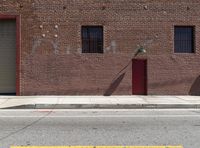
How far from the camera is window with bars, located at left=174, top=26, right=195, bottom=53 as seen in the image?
A: 22.9 metres

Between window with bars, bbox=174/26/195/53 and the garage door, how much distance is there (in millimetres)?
9658

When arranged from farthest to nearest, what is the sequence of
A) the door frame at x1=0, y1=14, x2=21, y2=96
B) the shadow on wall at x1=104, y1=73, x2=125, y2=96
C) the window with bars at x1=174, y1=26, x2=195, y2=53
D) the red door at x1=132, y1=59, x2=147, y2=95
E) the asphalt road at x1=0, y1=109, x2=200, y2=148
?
the window with bars at x1=174, y1=26, x2=195, y2=53
the red door at x1=132, y1=59, x2=147, y2=95
the shadow on wall at x1=104, y1=73, x2=125, y2=96
the door frame at x1=0, y1=14, x2=21, y2=96
the asphalt road at x1=0, y1=109, x2=200, y2=148

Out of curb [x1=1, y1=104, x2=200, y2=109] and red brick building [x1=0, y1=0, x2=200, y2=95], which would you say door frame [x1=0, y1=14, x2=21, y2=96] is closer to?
red brick building [x1=0, y1=0, x2=200, y2=95]

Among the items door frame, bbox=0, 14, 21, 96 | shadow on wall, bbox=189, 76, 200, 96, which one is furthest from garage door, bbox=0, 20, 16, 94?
shadow on wall, bbox=189, 76, 200, 96

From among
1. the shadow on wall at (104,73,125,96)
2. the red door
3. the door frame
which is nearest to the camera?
the door frame

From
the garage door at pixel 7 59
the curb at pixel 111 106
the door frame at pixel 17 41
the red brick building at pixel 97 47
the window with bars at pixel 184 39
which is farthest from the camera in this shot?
the window with bars at pixel 184 39

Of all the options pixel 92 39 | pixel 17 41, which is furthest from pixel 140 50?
pixel 17 41

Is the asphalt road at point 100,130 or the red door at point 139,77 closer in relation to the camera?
the asphalt road at point 100,130

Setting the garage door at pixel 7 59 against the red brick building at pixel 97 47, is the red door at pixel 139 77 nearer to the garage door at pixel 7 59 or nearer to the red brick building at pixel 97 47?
the red brick building at pixel 97 47

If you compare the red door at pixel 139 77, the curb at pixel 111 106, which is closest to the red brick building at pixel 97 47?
the red door at pixel 139 77

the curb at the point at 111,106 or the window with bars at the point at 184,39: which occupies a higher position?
the window with bars at the point at 184,39

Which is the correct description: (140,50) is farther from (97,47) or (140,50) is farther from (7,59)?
(7,59)

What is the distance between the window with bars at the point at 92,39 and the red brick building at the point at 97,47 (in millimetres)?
59

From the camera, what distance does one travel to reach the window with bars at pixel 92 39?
73.7 feet
